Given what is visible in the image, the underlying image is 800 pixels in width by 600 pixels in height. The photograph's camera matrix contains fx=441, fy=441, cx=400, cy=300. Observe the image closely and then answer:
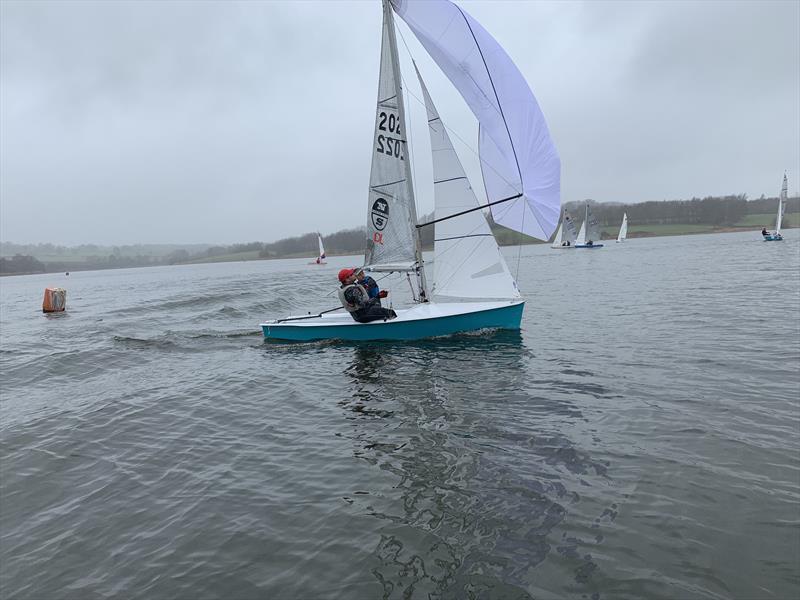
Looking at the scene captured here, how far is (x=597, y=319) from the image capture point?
17953mm

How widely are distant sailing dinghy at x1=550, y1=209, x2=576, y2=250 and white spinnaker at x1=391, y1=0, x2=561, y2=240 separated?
79.7 meters

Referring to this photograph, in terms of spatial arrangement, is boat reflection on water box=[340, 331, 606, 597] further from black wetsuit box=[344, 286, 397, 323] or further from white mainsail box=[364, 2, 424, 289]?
white mainsail box=[364, 2, 424, 289]

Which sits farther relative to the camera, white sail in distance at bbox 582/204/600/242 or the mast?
white sail in distance at bbox 582/204/600/242

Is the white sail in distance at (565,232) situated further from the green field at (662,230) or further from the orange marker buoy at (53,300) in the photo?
the orange marker buoy at (53,300)

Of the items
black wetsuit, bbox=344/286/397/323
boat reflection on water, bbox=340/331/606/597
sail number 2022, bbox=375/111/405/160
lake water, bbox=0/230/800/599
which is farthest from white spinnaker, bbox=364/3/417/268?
boat reflection on water, bbox=340/331/606/597

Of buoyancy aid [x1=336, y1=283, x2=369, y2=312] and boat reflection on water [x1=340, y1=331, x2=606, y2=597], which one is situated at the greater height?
buoyancy aid [x1=336, y1=283, x2=369, y2=312]

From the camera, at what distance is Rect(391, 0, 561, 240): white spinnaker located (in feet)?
37.7

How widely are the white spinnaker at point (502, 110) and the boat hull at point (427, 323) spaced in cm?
306

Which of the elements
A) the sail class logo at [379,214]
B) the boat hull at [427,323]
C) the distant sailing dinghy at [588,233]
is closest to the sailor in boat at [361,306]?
the boat hull at [427,323]

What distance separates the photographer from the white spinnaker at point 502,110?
11492mm

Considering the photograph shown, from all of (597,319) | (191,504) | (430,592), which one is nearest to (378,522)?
(430,592)

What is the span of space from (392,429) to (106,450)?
535cm

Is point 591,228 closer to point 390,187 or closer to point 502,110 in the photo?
point 390,187

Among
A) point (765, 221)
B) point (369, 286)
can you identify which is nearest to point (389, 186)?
point (369, 286)
